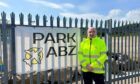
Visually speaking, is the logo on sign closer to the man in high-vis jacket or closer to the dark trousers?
the man in high-vis jacket

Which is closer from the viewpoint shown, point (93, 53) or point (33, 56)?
point (33, 56)

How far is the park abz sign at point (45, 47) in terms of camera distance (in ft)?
26.9

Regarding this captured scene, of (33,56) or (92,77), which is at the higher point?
(33,56)

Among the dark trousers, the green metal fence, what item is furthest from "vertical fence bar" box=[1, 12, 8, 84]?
the dark trousers

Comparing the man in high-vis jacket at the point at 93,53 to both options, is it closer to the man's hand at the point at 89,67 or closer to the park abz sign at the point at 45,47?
the man's hand at the point at 89,67

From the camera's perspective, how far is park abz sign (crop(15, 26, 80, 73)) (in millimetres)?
8203

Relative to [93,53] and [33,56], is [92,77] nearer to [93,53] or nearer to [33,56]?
[93,53]

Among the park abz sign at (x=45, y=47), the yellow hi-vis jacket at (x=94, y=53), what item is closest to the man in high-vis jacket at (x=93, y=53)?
the yellow hi-vis jacket at (x=94, y=53)

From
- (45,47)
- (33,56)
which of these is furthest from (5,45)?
(45,47)

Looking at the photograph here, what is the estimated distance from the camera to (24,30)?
8.22 metres

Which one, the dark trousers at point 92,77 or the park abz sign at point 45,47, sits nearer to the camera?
the park abz sign at point 45,47

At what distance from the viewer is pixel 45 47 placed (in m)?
8.73

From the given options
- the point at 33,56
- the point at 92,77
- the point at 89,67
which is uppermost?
the point at 33,56

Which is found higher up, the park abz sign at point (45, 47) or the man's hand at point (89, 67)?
the park abz sign at point (45, 47)
